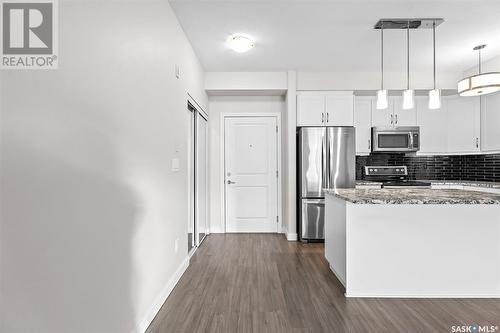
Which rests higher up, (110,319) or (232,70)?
(232,70)

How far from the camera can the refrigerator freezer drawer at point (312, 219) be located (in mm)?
→ 4387

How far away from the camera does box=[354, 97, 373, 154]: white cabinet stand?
4777 mm

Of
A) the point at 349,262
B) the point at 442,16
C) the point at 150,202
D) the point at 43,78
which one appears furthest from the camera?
the point at 442,16

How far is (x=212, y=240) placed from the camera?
4512 millimetres

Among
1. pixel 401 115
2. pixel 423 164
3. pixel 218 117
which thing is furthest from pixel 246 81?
pixel 423 164

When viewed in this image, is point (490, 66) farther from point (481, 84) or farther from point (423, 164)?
point (481, 84)

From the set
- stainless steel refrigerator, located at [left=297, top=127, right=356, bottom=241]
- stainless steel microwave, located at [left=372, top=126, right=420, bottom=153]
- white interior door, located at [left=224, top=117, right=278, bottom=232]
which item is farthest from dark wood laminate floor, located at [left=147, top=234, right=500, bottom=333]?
stainless steel microwave, located at [left=372, top=126, right=420, bottom=153]

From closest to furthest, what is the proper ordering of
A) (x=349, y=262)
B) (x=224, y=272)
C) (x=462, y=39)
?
1. (x=349, y=262)
2. (x=224, y=272)
3. (x=462, y=39)

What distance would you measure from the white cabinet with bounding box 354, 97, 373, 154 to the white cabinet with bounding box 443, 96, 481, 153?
1315 millimetres

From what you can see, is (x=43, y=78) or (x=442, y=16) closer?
(x=43, y=78)

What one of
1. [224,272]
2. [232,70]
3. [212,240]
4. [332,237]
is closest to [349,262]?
[332,237]

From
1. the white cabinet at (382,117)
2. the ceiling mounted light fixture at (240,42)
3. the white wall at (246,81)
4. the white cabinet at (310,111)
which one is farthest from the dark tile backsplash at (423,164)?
the ceiling mounted light fixture at (240,42)

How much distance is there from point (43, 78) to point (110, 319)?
49.8 inches

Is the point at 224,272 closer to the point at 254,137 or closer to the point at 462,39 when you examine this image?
the point at 254,137
